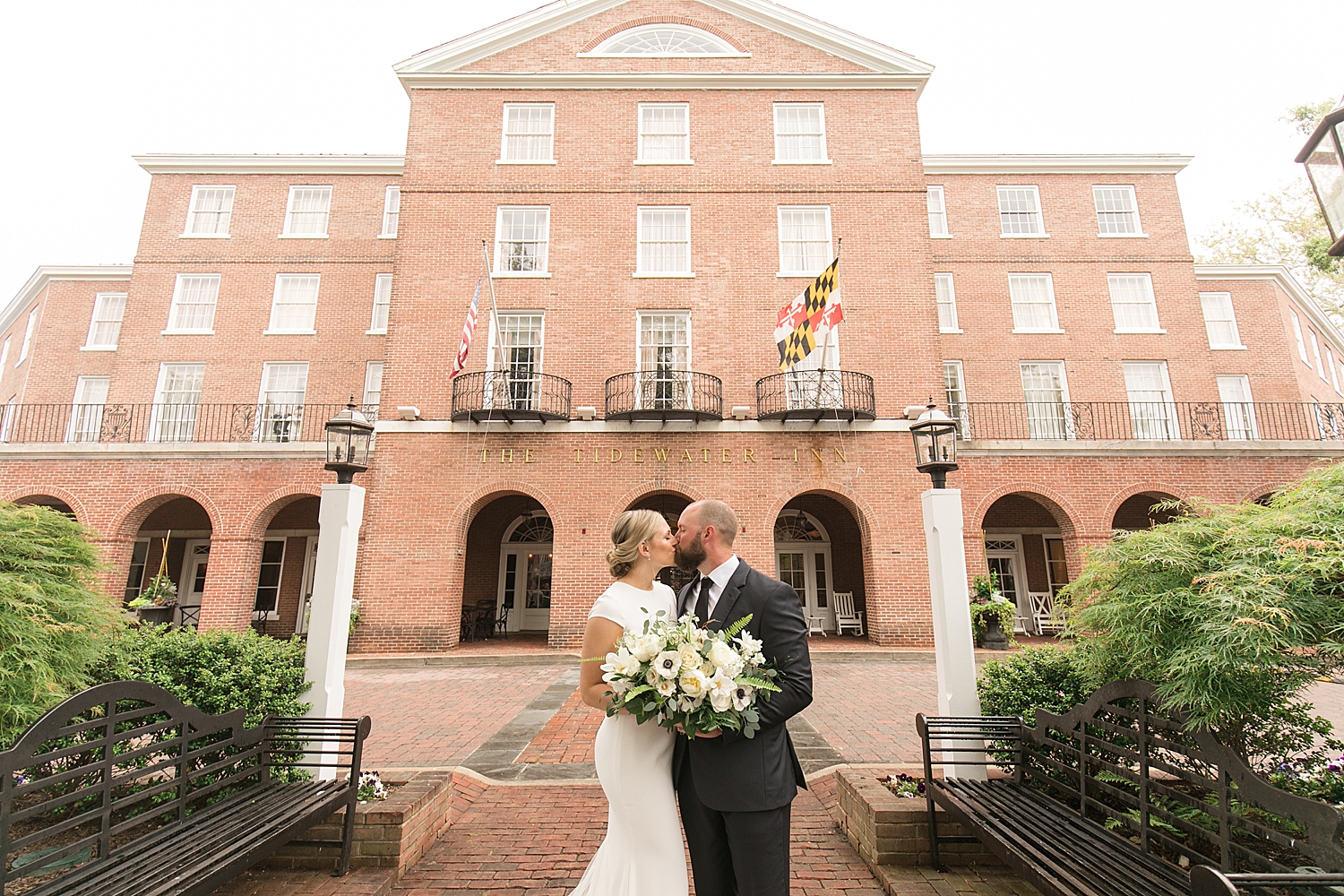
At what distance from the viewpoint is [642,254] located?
50.6ft

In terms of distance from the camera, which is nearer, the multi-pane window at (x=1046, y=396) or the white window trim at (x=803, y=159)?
the white window trim at (x=803, y=159)

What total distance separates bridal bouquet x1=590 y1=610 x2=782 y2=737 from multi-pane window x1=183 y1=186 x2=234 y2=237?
2325 centimetres

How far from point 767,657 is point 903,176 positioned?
16.0m

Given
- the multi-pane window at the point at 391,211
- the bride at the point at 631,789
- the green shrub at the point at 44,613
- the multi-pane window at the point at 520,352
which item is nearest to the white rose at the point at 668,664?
the bride at the point at 631,789

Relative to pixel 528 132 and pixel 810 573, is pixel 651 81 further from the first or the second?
pixel 810 573

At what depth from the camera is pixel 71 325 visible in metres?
21.6

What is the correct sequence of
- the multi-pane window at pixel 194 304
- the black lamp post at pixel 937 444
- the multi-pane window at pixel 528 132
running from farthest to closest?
the multi-pane window at pixel 194 304, the multi-pane window at pixel 528 132, the black lamp post at pixel 937 444

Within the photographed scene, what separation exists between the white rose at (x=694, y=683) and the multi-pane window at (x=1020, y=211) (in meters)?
22.3

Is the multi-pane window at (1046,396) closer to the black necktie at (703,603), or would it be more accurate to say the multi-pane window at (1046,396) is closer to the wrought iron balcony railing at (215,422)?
the black necktie at (703,603)

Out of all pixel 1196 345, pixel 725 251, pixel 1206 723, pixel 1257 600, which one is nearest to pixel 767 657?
pixel 1206 723

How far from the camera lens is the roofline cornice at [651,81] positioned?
1596 cm

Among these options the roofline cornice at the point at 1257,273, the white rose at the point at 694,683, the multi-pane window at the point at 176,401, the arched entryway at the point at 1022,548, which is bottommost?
the white rose at the point at 694,683

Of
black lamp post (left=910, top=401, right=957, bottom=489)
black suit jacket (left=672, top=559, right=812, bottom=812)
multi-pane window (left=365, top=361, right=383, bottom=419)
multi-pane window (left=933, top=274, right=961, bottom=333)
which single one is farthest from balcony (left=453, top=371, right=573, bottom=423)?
multi-pane window (left=933, top=274, right=961, bottom=333)

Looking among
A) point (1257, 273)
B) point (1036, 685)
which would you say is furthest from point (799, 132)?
point (1257, 273)
